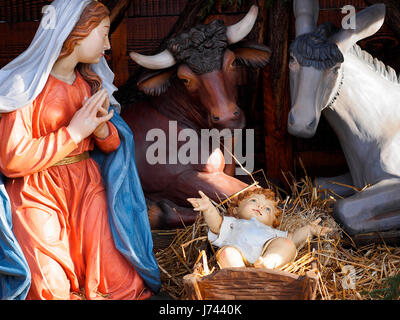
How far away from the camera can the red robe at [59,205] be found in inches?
117

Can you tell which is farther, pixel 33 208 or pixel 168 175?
pixel 168 175

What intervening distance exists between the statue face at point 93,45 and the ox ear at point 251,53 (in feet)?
3.34

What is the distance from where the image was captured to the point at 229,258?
10.1 ft

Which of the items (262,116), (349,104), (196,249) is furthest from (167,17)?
(196,249)

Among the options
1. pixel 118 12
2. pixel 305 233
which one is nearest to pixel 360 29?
pixel 305 233

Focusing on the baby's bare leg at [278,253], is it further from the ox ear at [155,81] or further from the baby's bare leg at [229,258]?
the ox ear at [155,81]

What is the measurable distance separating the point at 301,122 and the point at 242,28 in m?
0.67

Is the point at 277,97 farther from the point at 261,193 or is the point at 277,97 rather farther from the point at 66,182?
the point at 66,182

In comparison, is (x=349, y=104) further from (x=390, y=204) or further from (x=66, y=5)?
(x=66, y=5)

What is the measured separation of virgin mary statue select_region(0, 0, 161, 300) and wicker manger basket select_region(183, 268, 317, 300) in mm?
406

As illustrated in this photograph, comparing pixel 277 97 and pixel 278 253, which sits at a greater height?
pixel 277 97

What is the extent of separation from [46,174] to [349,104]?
1.70 meters

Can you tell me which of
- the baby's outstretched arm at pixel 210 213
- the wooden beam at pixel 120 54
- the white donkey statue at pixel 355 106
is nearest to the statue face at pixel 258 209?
the baby's outstretched arm at pixel 210 213
